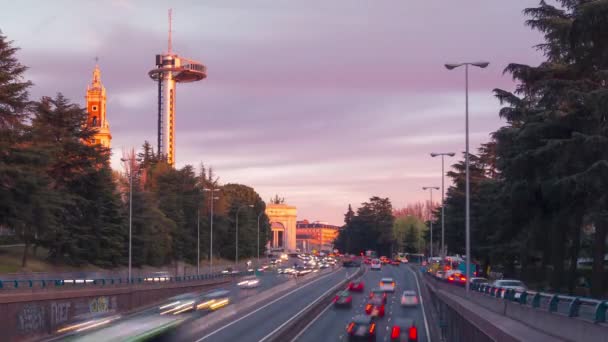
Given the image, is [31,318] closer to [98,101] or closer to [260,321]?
[260,321]

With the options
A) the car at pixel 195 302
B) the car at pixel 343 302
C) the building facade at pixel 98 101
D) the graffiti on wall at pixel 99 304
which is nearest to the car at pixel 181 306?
the car at pixel 195 302

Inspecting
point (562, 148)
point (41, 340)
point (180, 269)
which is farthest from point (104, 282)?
point (180, 269)

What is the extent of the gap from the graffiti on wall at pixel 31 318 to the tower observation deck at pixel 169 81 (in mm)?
126542

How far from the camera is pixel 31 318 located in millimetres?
38719

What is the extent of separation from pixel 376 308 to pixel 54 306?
22233 millimetres

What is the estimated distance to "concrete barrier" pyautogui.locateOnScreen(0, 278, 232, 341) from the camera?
36500 mm

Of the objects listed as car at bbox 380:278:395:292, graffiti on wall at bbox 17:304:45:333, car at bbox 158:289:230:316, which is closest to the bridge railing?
car at bbox 158:289:230:316

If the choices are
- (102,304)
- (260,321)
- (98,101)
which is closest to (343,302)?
(260,321)

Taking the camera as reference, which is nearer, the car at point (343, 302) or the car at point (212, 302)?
the car at point (212, 302)

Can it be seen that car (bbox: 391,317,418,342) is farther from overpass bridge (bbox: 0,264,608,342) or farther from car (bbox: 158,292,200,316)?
car (bbox: 158,292,200,316)

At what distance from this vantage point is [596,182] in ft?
108

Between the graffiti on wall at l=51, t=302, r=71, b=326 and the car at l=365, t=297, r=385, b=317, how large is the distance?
19352mm

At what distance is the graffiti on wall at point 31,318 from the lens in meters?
37.6

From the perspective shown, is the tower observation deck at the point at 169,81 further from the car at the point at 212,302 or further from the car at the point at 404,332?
the car at the point at 404,332
